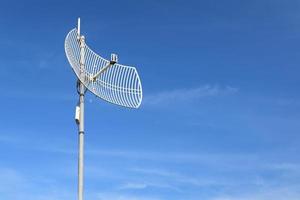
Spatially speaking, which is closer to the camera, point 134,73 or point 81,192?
point 81,192

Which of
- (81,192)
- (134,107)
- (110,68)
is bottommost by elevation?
(81,192)

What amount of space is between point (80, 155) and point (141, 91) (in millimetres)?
4422

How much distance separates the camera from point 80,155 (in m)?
20.4

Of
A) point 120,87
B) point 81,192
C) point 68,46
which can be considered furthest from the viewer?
point 120,87

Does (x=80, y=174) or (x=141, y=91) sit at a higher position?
(x=141, y=91)

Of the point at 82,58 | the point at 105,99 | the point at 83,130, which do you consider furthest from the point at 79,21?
the point at 83,130

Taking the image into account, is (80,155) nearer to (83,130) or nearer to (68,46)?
(83,130)

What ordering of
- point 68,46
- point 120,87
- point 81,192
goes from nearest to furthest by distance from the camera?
point 81,192 → point 68,46 → point 120,87

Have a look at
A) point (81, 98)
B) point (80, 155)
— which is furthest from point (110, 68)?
point (80, 155)

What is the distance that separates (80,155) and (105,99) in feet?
9.28

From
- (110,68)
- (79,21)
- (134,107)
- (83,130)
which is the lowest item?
(83,130)

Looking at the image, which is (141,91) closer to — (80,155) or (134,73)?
(134,73)

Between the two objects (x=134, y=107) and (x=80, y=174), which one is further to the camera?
(x=134, y=107)

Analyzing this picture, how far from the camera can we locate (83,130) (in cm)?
2083
